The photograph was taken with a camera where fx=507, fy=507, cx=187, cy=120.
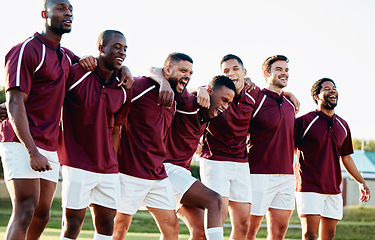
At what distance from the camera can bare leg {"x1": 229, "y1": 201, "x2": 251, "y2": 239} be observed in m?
A: 6.81

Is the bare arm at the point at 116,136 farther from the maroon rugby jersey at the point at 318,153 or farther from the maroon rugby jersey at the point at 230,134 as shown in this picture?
the maroon rugby jersey at the point at 318,153

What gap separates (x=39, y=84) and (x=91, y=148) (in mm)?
830

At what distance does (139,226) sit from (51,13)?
65.6 ft

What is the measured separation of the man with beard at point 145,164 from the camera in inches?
226

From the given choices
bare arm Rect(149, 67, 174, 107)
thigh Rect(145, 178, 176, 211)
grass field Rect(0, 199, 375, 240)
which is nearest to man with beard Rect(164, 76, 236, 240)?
thigh Rect(145, 178, 176, 211)

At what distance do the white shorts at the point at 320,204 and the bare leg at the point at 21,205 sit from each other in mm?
4662

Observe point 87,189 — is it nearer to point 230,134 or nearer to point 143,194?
point 143,194

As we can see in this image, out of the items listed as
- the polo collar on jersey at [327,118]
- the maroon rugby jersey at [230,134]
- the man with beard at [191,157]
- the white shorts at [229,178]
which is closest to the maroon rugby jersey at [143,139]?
the man with beard at [191,157]

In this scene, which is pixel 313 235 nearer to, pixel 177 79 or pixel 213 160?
pixel 213 160

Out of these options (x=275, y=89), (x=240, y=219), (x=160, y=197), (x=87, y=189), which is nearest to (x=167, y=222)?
(x=160, y=197)

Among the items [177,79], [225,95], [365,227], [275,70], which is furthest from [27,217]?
[365,227]

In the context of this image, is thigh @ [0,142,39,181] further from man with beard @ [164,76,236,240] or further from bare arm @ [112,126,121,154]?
man with beard @ [164,76,236,240]

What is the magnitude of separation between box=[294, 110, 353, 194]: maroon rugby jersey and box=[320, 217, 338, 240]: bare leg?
475mm

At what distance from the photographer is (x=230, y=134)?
22.7 feet
